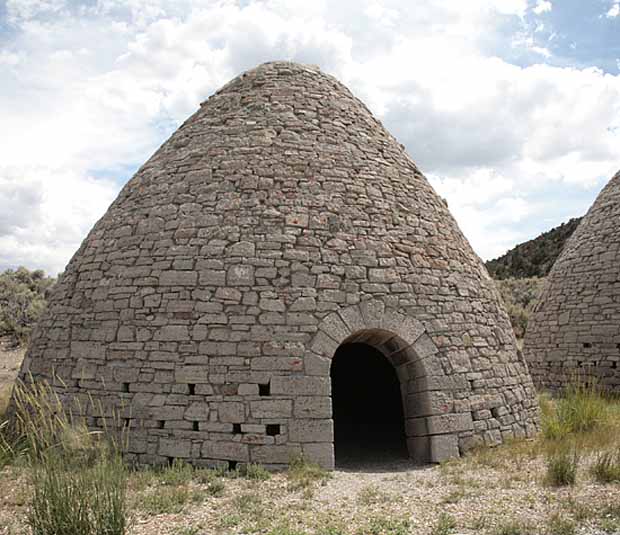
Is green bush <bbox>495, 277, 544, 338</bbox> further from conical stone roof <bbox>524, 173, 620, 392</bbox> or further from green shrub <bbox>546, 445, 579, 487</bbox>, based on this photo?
green shrub <bbox>546, 445, 579, 487</bbox>

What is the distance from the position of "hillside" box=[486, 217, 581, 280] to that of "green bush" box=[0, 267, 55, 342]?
25.5 m

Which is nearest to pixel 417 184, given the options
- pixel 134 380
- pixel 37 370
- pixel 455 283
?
pixel 455 283

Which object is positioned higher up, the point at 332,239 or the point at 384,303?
the point at 332,239

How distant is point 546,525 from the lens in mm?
4996

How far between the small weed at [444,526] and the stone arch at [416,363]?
2042mm

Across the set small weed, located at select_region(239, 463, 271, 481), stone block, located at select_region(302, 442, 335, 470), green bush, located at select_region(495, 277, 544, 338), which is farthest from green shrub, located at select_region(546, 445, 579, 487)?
green bush, located at select_region(495, 277, 544, 338)

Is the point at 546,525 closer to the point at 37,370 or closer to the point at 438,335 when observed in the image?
the point at 438,335

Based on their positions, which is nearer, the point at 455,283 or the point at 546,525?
the point at 546,525

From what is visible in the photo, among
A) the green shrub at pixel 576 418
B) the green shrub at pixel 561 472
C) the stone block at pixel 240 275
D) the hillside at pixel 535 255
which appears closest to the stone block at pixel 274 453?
the stone block at pixel 240 275

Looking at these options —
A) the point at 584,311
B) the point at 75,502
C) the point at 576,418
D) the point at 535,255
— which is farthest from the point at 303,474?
the point at 535,255

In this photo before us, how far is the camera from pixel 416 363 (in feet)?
24.7

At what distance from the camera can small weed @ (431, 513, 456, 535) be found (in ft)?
16.3

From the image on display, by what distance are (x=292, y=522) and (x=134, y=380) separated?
9.30 feet

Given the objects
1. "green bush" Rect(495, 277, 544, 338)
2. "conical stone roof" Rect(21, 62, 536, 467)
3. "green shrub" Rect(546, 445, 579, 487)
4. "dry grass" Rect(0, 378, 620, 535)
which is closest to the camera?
"dry grass" Rect(0, 378, 620, 535)
